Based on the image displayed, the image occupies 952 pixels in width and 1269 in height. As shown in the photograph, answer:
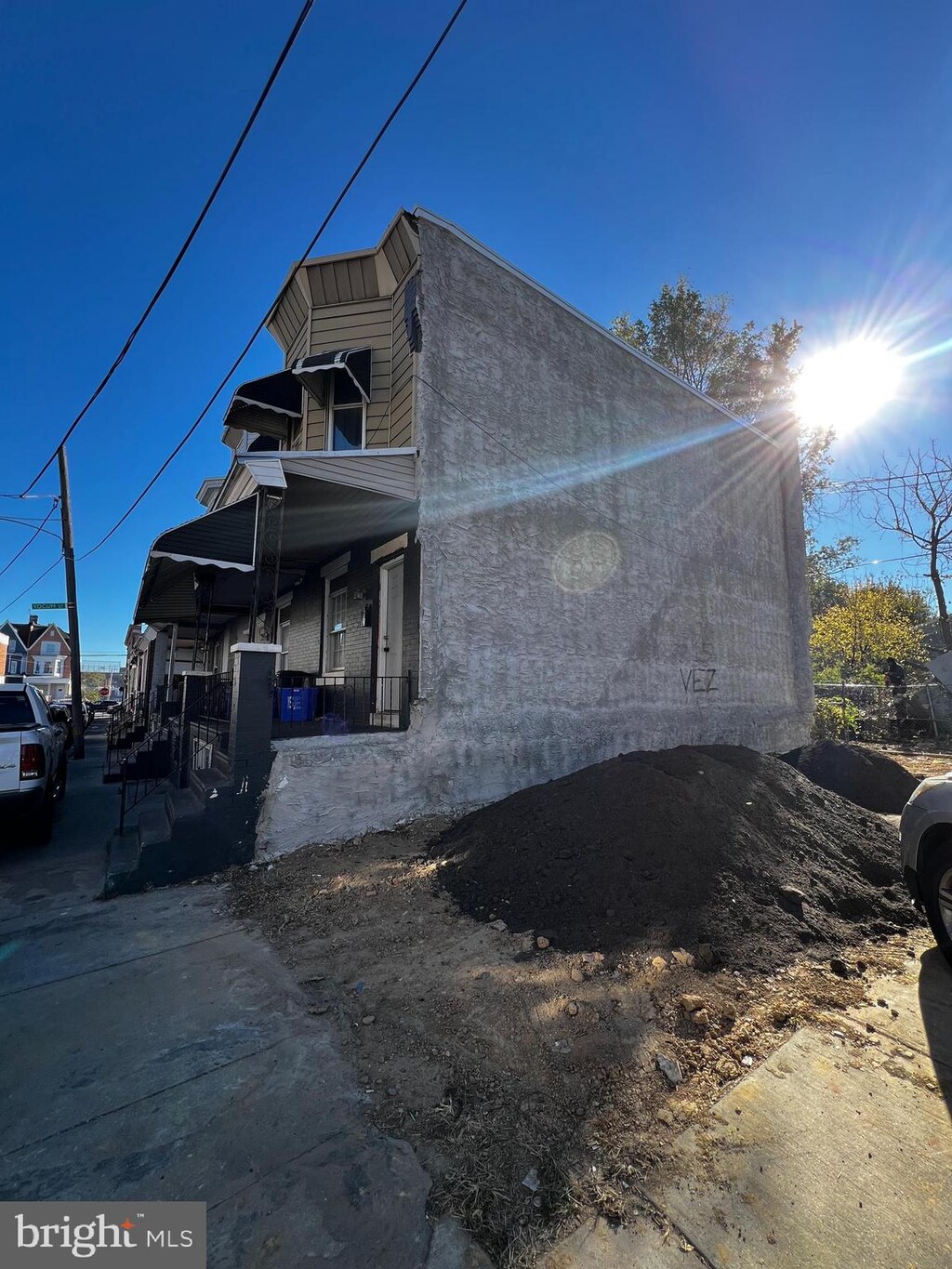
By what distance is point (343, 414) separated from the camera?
30.2 ft

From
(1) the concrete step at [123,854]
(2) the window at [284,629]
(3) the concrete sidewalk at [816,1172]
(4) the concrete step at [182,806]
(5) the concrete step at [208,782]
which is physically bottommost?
(3) the concrete sidewalk at [816,1172]

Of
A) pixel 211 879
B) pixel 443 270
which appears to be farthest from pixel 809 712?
pixel 211 879

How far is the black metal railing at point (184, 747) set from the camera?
7184mm

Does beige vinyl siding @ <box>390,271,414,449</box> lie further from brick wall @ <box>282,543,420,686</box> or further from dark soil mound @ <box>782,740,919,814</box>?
dark soil mound @ <box>782,740,919,814</box>

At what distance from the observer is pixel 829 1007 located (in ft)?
10.3

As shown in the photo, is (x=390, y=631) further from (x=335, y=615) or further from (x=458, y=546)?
(x=335, y=615)

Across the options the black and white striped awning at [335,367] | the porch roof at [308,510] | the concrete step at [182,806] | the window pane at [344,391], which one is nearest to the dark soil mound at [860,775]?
the porch roof at [308,510]

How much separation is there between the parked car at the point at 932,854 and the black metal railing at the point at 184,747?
20.7ft

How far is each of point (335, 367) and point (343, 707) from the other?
522cm

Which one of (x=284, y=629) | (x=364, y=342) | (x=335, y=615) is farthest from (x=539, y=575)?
(x=284, y=629)

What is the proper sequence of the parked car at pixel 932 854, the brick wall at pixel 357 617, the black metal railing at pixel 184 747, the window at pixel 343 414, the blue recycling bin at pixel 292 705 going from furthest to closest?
the window at pixel 343 414 → the blue recycling bin at pixel 292 705 → the brick wall at pixel 357 617 → the black metal railing at pixel 184 747 → the parked car at pixel 932 854

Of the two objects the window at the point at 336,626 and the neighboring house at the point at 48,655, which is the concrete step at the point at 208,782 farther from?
the neighboring house at the point at 48,655

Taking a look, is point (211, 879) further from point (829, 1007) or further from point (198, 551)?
point (829, 1007)

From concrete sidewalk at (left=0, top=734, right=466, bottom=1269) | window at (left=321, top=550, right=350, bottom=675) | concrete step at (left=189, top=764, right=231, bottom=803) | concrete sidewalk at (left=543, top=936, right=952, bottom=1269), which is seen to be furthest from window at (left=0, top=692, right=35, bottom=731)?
concrete sidewalk at (left=543, top=936, right=952, bottom=1269)
